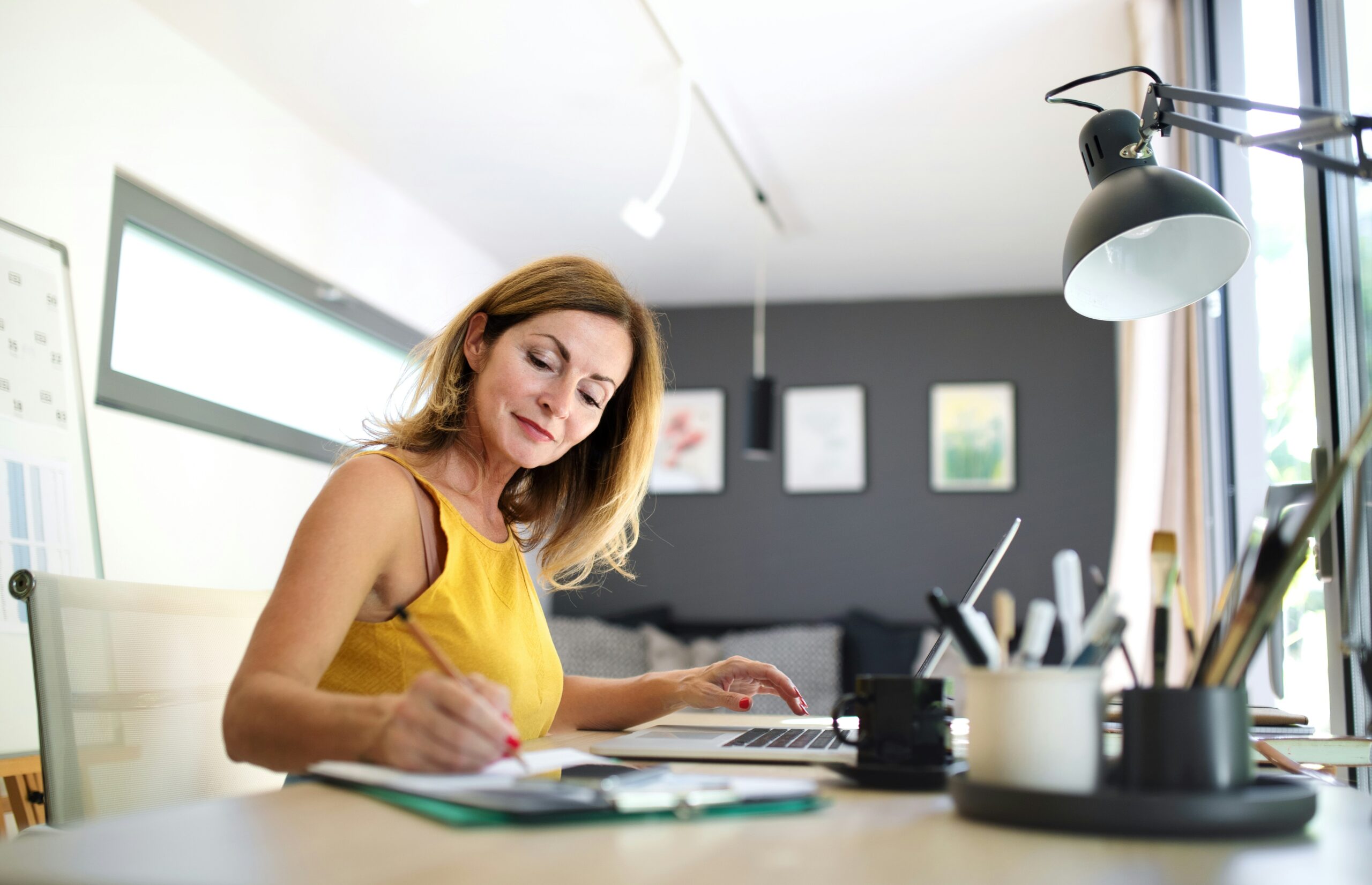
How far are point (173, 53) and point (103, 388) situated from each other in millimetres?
1075

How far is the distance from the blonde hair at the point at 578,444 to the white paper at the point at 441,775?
0.80 metres

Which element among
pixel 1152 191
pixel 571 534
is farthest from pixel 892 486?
pixel 1152 191

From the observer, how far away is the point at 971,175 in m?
4.10

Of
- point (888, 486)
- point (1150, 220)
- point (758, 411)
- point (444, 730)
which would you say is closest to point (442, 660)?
point (444, 730)

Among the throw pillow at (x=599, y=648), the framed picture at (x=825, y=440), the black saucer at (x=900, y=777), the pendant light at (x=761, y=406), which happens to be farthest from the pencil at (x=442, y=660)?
the framed picture at (x=825, y=440)

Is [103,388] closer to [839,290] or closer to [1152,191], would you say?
[1152,191]

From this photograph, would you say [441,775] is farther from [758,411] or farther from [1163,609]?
[758,411]

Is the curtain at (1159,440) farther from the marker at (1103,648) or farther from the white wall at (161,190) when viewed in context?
the white wall at (161,190)

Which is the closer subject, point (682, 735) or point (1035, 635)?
point (1035, 635)

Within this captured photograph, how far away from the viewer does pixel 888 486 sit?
5.56 metres

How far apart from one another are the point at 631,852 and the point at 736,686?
937mm

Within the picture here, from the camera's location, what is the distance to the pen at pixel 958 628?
2.42ft

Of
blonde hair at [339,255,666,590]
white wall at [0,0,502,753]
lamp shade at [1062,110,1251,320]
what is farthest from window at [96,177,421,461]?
lamp shade at [1062,110,1251,320]

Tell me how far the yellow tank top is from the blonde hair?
0.22 m
